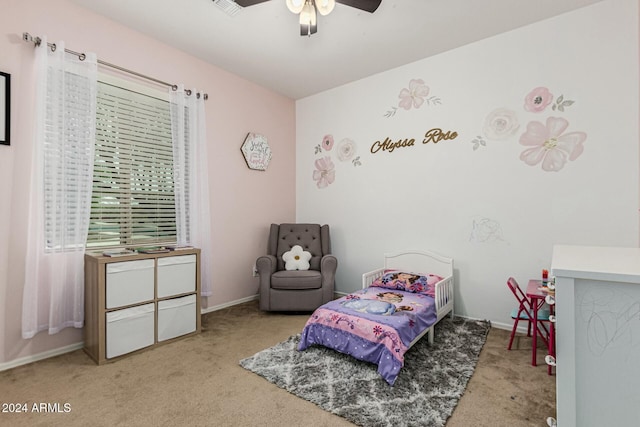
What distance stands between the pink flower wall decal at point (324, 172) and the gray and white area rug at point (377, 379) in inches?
85.5

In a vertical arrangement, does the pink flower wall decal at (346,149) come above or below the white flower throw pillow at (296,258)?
above

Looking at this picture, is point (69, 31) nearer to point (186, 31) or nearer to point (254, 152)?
point (186, 31)

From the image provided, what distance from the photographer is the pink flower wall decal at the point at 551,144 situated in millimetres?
2656

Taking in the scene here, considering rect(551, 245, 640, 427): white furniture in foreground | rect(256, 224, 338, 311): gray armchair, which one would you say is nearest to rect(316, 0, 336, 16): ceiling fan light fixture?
rect(551, 245, 640, 427): white furniture in foreground

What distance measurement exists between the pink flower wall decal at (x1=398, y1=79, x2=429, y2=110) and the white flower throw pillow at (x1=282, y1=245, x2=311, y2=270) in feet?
6.74

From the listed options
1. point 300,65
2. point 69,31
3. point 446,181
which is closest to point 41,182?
point 69,31

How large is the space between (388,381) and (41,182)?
2.81 m

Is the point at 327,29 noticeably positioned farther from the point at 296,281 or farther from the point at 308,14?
the point at 296,281

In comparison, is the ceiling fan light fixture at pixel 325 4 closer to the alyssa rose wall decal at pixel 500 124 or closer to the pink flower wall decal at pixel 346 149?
the alyssa rose wall decal at pixel 500 124

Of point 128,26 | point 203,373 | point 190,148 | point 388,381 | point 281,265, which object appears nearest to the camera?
point 388,381

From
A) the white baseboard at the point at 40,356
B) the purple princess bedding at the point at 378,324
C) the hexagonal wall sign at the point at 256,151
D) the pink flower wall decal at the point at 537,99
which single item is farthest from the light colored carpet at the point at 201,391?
the hexagonal wall sign at the point at 256,151

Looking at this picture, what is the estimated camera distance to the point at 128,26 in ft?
9.34

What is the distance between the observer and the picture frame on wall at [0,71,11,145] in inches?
87.0

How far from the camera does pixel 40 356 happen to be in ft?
7.86
